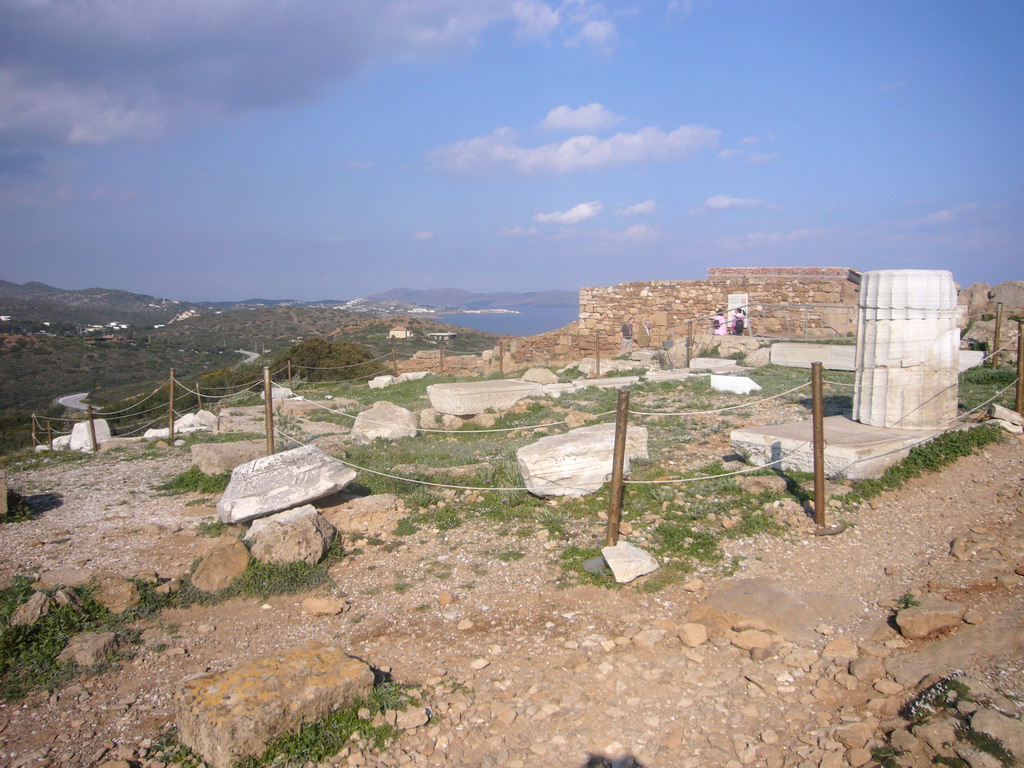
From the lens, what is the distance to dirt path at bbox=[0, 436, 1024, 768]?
354 cm

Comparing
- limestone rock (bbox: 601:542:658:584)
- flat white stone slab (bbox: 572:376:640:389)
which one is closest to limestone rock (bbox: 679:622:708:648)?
limestone rock (bbox: 601:542:658:584)

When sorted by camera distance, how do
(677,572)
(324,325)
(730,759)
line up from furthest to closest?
(324,325) < (677,572) < (730,759)

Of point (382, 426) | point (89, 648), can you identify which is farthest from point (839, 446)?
point (89, 648)

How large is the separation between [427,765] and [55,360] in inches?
1765

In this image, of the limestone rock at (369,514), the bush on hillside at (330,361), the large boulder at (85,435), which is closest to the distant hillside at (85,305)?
the bush on hillside at (330,361)

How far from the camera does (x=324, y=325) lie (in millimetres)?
60938

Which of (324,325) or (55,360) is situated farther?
(324,325)

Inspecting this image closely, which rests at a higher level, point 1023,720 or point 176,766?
point 1023,720

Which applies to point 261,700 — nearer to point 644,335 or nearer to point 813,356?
point 813,356

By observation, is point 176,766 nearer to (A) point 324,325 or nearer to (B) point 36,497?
(B) point 36,497

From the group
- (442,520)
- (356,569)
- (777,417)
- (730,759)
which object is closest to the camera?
(730,759)

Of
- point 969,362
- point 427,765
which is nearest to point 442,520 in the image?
point 427,765

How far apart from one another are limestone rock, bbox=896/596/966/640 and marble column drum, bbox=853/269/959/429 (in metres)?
3.59

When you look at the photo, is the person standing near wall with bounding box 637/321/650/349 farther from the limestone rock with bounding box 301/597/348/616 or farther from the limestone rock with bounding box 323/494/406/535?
the limestone rock with bounding box 301/597/348/616
